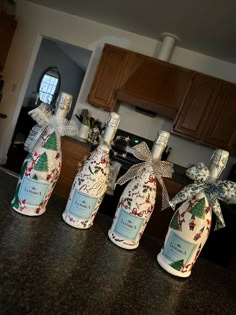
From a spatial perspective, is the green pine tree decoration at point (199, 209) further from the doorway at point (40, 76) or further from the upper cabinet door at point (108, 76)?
the doorway at point (40, 76)

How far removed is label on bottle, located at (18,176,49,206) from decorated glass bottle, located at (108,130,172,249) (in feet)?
0.58

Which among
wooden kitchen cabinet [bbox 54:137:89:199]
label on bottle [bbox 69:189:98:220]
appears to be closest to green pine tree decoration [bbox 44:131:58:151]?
label on bottle [bbox 69:189:98:220]

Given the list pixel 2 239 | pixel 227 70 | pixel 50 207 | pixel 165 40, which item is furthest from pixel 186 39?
pixel 2 239

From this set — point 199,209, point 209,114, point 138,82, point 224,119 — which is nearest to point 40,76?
point 138,82

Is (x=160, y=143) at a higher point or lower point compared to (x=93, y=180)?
higher

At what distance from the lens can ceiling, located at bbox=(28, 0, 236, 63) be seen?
6.97ft

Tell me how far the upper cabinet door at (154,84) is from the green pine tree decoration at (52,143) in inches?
89.8

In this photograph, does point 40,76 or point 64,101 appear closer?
point 64,101

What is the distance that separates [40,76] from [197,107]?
371 centimetres

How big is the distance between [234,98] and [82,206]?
247 centimetres

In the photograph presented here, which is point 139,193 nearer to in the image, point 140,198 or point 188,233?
point 140,198

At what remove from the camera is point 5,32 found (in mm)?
3180

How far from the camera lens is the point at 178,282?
58 cm

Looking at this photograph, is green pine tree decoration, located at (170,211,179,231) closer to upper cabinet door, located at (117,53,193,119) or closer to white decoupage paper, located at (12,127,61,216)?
white decoupage paper, located at (12,127,61,216)
